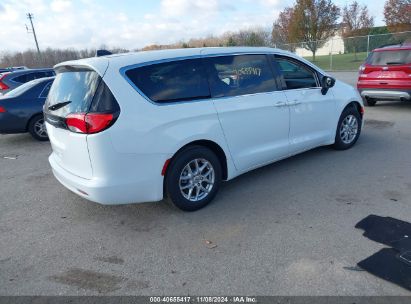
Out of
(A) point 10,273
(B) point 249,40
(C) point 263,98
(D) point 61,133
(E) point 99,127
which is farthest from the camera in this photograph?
(B) point 249,40

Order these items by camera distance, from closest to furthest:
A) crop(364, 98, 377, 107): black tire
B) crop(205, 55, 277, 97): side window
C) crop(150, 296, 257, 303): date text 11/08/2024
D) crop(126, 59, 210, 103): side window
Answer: crop(150, 296, 257, 303): date text 11/08/2024
crop(126, 59, 210, 103): side window
crop(205, 55, 277, 97): side window
crop(364, 98, 377, 107): black tire

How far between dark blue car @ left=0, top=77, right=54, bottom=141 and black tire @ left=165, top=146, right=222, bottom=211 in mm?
5665

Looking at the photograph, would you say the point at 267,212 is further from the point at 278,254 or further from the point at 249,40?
the point at 249,40

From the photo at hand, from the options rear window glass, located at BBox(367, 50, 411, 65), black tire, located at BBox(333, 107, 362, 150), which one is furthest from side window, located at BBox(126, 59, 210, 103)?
rear window glass, located at BBox(367, 50, 411, 65)

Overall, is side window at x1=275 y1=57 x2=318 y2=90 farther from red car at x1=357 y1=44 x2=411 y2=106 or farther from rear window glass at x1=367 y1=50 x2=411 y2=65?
rear window glass at x1=367 y1=50 x2=411 y2=65

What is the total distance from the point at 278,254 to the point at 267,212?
2.76 ft

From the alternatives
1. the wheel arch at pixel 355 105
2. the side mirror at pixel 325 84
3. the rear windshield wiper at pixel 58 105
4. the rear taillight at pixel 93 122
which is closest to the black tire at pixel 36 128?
the rear windshield wiper at pixel 58 105

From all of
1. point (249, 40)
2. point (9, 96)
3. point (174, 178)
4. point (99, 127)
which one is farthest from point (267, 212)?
point (249, 40)

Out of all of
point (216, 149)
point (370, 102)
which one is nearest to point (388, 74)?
point (370, 102)

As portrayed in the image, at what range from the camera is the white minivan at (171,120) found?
343cm

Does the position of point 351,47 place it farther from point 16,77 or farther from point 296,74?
point 296,74

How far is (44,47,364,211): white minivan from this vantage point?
343 cm

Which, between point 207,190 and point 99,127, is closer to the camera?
point 99,127

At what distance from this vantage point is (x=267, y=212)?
3.98m
